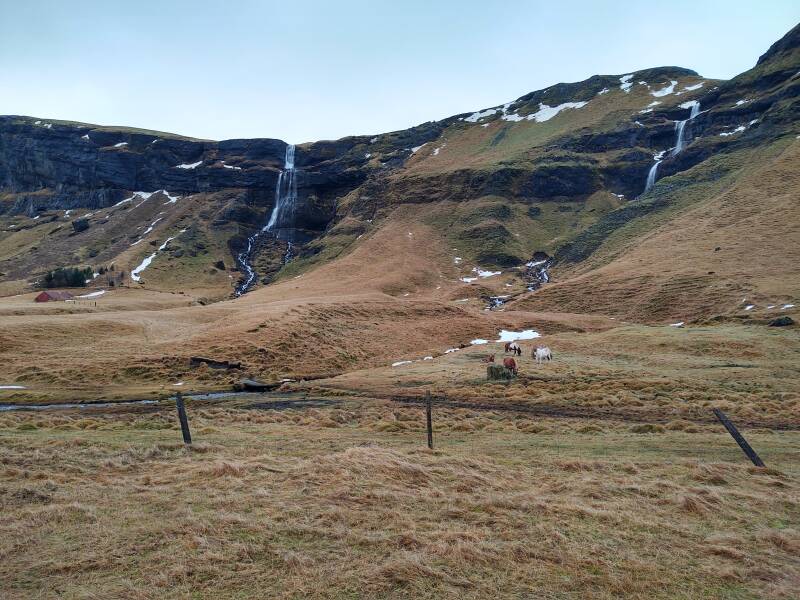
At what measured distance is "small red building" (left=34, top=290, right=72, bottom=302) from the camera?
307ft

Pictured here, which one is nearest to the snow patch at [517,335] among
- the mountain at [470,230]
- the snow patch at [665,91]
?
the mountain at [470,230]

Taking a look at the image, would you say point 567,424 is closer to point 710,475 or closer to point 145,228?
point 710,475

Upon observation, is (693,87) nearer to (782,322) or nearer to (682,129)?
(682,129)

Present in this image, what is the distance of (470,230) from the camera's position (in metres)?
137

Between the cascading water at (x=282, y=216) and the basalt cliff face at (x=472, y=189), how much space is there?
5.39 ft

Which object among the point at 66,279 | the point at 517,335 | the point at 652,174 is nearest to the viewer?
the point at 517,335

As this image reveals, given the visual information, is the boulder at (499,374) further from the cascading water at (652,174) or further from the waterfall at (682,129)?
the waterfall at (682,129)

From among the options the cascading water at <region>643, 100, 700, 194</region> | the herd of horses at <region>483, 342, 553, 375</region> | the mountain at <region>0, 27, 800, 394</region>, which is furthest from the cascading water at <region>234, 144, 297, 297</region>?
the herd of horses at <region>483, 342, 553, 375</region>

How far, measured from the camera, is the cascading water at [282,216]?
161 m

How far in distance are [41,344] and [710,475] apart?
53601 mm

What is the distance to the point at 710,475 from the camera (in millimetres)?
14258

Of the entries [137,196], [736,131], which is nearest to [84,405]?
[736,131]

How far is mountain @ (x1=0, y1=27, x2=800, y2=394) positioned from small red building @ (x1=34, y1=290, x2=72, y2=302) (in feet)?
39.3

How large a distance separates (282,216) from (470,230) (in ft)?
250
